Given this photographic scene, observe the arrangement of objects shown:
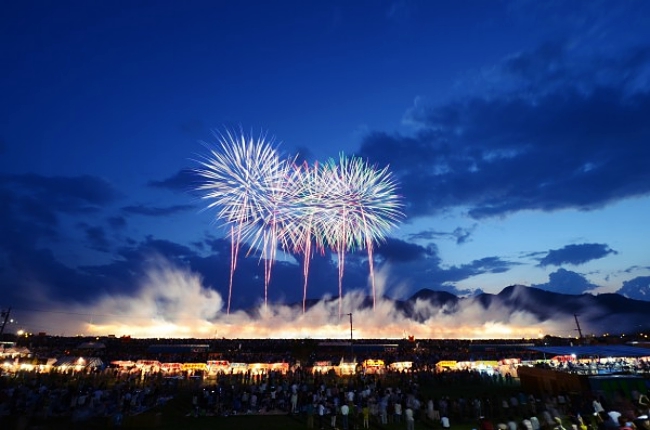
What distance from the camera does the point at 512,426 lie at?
14148 millimetres

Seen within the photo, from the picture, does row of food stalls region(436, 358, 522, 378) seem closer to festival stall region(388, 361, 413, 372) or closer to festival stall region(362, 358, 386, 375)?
festival stall region(388, 361, 413, 372)

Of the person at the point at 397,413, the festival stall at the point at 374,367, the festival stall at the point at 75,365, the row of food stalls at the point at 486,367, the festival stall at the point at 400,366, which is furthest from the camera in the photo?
the festival stall at the point at 400,366

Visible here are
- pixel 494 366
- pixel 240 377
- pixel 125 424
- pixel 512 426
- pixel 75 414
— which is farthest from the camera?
pixel 494 366

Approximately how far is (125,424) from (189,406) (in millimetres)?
6466

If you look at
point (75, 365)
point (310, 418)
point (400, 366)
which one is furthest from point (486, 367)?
point (75, 365)

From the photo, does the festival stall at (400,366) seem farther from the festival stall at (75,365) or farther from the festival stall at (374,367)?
the festival stall at (75,365)

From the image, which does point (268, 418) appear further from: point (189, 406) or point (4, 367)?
point (4, 367)

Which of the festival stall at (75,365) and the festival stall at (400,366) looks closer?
the festival stall at (75,365)

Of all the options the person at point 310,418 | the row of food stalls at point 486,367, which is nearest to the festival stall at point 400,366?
the row of food stalls at point 486,367

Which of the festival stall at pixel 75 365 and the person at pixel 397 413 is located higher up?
the festival stall at pixel 75 365

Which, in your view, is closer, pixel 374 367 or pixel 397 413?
pixel 397 413

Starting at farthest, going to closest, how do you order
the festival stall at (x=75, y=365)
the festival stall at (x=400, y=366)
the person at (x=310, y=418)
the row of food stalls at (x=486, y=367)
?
the festival stall at (x=400, y=366) < the festival stall at (x=75, y=365) < the row of food stalls at (x=486, y=367) < the person at (x=310, y=418)

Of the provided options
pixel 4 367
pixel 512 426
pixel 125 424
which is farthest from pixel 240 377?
pixel 512 426

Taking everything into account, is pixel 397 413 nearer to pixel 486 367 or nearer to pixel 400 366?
pixel 486 367
